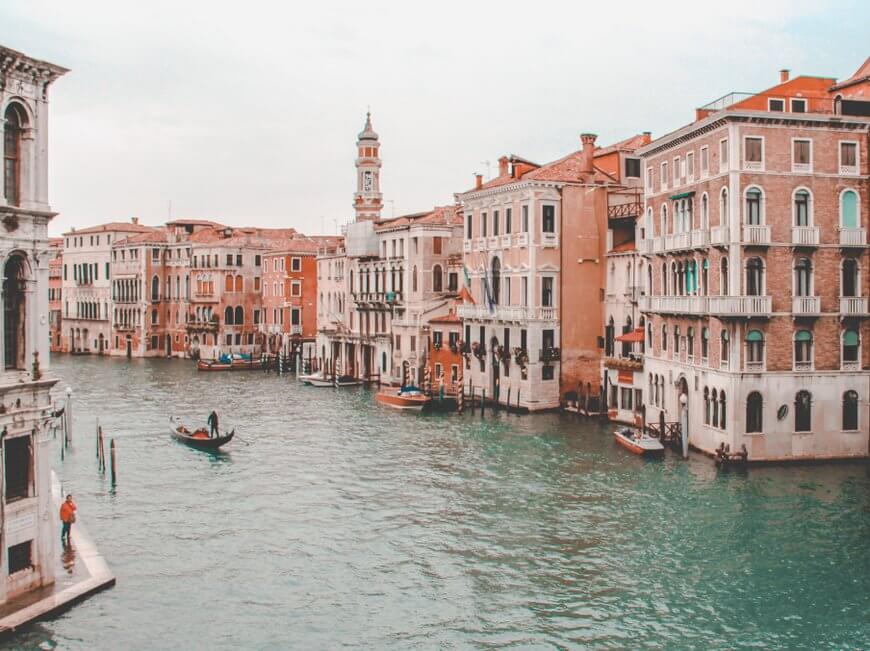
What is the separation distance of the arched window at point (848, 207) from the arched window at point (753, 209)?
2194 millimetres

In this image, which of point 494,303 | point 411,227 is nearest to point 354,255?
point 411,227

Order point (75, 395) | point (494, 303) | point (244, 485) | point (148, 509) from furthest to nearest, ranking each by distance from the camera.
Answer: point (75, 395) → point (494, 303) → point (244, 485) → point (148, 509)

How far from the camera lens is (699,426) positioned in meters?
26.3

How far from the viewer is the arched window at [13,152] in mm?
13516

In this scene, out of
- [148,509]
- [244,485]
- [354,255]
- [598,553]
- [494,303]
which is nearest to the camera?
[598,553]

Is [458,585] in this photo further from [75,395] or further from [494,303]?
[75,395]

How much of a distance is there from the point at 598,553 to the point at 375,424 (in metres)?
17.0

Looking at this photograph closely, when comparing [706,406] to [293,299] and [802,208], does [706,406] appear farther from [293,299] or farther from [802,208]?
[293,299]

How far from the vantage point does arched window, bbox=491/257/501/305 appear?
38206 mm

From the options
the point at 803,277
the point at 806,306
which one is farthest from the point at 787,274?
the point at 806,306

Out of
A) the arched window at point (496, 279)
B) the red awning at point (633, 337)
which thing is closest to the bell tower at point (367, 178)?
the arched window at point (496, 279)

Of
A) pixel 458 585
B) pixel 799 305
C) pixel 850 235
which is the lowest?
pixel 458 585

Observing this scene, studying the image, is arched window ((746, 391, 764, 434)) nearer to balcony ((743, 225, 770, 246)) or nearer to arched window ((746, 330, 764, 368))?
arched window ((746, 330, 764, 368))

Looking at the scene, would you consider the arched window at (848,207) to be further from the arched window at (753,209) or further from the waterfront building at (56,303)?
the waterfront building at (56,303)
